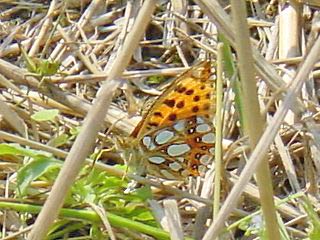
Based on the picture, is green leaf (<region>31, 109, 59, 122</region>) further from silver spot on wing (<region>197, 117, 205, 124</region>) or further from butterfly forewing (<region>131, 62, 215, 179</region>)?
silver spot on wing (<region>197, 117, 205, 124</region>)

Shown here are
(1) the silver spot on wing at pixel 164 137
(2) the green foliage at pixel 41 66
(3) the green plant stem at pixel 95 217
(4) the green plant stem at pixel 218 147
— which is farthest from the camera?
(2) the green foliage at pixel 41 66

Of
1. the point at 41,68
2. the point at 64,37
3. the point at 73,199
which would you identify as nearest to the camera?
the point at 73,199

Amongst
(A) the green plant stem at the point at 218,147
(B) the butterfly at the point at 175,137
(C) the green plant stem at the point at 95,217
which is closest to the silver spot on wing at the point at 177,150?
(B) the butterfly at the point at 175,137

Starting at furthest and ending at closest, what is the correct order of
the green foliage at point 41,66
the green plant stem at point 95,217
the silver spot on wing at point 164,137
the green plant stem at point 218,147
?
the green foliage at point 41,66
the silver spot on wing at point 164,137
the green plant stem at point 95,217
the green plant stem at point 218,147

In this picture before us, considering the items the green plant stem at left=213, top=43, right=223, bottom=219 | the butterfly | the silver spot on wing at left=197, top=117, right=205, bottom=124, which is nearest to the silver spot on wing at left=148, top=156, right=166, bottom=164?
the butterfly

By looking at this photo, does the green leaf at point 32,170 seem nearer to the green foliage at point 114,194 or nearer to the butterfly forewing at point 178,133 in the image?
the green foliage at point 114,194

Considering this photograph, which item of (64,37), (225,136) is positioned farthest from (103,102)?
(64,37)

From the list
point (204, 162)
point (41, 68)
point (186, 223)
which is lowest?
point (186, 223)

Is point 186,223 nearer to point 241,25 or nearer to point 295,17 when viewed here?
point 295,17
